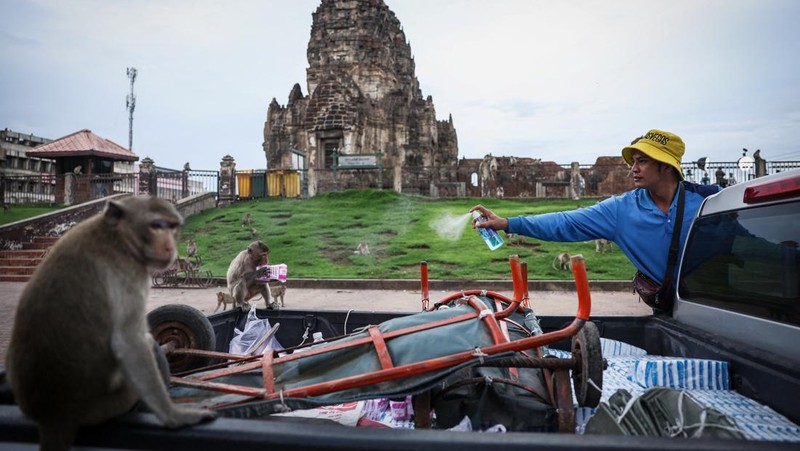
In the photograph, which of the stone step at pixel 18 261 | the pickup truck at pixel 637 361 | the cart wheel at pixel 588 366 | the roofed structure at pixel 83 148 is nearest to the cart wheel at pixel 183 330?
the pickup truck at pixel 637 361

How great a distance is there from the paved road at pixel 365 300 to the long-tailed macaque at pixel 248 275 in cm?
138

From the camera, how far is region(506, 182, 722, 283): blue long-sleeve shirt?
10.3ft

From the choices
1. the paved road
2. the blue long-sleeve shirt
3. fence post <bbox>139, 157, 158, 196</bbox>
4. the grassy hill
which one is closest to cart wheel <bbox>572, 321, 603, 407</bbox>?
the blue long-sleeve shirt

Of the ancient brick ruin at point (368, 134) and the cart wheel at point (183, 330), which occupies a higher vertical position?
the ancient brick ruin at point (368, 134)

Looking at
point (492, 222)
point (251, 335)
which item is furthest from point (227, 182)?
point (492, 222)

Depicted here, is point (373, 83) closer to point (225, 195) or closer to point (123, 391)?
point (225, 195)

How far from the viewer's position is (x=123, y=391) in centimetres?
149

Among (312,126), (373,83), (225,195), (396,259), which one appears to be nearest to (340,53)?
(373,83)

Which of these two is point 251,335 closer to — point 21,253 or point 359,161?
point 21,253

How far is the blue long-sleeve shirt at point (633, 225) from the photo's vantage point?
10.3ft

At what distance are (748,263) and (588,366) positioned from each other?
135cm

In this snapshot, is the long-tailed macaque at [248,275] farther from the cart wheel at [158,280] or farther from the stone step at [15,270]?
the stone step at [15,270]

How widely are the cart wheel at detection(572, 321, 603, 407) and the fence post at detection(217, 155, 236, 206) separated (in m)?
24.6

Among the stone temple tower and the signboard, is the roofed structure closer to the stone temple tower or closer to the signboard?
the stone temple tower
